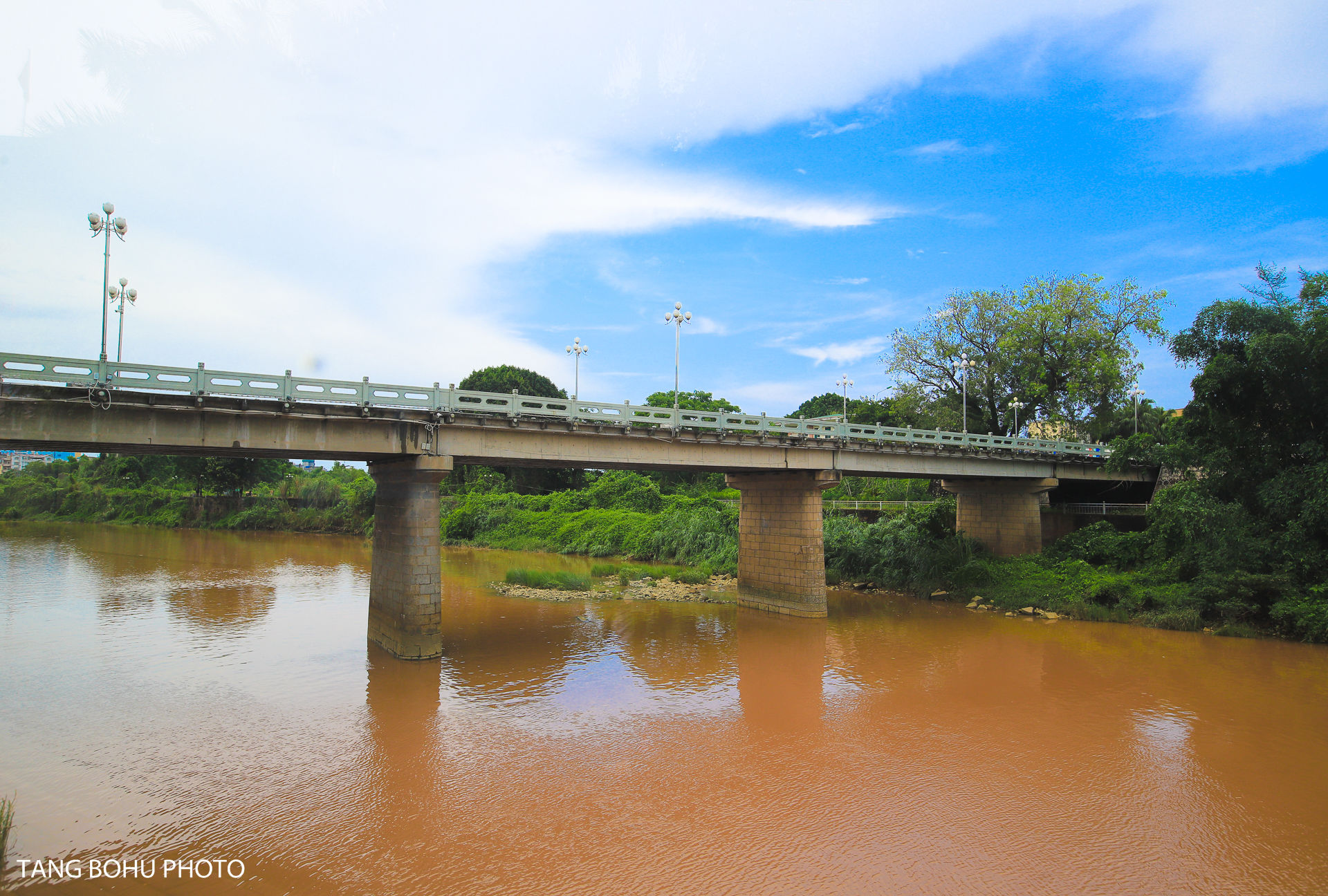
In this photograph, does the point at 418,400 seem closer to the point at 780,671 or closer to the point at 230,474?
the point at 780,671

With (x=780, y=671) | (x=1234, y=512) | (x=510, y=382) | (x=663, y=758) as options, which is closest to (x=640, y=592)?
(x=780, y=671)

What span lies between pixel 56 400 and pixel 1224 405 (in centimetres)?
4062

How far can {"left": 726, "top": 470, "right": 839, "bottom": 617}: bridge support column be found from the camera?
3173 cm

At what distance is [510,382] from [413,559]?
55529 mm

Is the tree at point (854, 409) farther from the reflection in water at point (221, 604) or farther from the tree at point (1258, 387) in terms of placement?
the reflection in water at point (221, 604)

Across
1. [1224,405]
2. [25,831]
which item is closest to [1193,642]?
[1224,405]

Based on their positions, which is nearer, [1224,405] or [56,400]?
[56,400]

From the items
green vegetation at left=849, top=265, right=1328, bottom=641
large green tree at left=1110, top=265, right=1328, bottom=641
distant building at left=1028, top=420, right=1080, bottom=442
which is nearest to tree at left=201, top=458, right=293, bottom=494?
distant building at left=1028, top=420, right=1080, bottom=442

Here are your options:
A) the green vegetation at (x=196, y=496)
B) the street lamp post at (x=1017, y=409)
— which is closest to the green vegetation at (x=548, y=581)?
the street lamp post at (x=1017, y=409)

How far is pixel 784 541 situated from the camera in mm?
32812

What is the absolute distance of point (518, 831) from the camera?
12.1 metres

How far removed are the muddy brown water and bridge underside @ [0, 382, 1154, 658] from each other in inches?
115

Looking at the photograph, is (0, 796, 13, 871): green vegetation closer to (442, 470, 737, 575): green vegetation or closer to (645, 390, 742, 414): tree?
(442, 470, 737, 575): green vegetation

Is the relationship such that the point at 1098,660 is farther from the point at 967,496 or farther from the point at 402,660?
the point at 402,660
